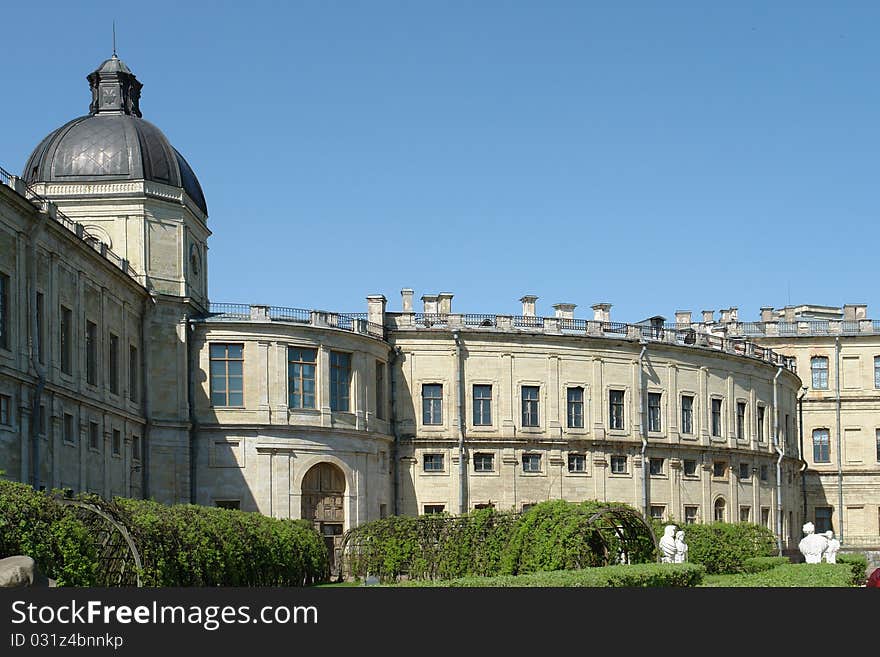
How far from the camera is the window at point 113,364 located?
51.0m

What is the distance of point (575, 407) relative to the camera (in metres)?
67.6

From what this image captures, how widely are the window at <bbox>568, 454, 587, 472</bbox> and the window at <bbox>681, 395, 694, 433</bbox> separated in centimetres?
634

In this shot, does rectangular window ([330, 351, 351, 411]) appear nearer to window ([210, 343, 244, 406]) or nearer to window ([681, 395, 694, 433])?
window ([210, 343, 244, 406])

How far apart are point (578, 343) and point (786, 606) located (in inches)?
2001

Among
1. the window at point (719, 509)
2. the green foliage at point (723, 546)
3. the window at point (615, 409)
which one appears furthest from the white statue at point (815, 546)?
the window at point (719, 509)

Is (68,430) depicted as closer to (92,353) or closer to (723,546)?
(92,353)

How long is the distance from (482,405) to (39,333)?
2571cm

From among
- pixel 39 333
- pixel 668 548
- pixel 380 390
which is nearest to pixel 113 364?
pixel 39 333

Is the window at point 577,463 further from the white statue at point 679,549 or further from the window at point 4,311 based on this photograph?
the window at point 4,311

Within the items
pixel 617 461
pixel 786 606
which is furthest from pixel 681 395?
pixel 786 606

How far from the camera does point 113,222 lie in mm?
56312

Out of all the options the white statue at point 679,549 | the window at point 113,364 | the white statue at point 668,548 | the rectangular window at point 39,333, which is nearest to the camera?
the white statue at point 668,548

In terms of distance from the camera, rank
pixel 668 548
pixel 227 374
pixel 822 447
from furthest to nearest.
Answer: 1. pixel 822 447
2. pixel 227 374
3. pixel 668 548

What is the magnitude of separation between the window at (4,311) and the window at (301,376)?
666 inches
